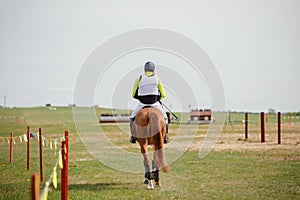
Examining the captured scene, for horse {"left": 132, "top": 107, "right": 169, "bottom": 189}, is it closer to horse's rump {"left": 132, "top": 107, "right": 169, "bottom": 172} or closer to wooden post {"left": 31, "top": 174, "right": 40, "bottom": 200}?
horse's rump {"left": 132, "top": 107, "right": 169, "bottom": 172}

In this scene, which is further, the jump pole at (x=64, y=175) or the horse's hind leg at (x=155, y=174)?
the horse's hind leg at (x=155, y=174)

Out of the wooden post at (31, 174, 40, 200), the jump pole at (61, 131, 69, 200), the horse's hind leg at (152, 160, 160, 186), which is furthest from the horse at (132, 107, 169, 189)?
the wooden post at (31, 174, 40, 200)

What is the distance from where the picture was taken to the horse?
35.1 ft

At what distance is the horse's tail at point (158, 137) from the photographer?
10.7 meters

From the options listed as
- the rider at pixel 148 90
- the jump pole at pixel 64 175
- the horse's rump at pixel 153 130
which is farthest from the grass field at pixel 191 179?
the jump pole at pixel 64 175

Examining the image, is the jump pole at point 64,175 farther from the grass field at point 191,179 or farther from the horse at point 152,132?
the horse at point 152,132

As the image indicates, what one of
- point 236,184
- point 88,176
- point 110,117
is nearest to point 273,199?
point 236,184

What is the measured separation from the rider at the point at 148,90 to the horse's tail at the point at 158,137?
33 cm

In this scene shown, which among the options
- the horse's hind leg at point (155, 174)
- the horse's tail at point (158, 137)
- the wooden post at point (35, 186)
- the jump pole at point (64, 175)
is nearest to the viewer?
the wooden post at point (35, 186)

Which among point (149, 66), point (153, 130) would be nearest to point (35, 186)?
point (153, 130)

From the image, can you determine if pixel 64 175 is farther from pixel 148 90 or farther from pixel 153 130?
pixel 148 90

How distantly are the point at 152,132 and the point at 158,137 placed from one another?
0.63ft

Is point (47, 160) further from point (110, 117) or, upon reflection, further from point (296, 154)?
point (110, 117)

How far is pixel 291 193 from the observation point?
984 cm
